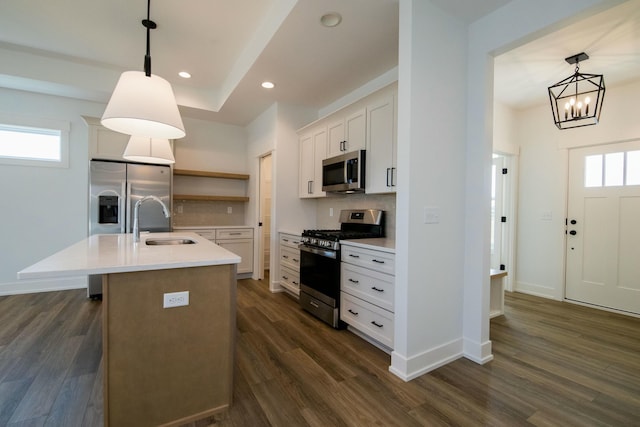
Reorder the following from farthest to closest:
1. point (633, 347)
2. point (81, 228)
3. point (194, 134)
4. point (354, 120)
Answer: point (194, 134) → point (81, 228) → point (354, 120) → point (633, 347)

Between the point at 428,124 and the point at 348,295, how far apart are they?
1684 mm

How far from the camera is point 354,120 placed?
3275 millimetres

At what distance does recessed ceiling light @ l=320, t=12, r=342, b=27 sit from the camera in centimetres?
230

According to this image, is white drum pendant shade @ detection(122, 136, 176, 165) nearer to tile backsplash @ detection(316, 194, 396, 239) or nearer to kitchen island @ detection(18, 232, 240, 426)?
kitchen island @ detection(18, 232, 240, 426)

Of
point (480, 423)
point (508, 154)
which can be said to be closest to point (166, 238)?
point (480, 423)

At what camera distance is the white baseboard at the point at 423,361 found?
2.06 m

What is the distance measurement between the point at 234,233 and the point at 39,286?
106 inches

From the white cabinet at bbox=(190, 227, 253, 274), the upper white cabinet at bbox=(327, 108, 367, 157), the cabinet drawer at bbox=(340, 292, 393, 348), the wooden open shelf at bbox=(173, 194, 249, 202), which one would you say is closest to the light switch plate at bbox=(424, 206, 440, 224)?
the cabinet drawer at bbox=(340, 292, 393, 348)

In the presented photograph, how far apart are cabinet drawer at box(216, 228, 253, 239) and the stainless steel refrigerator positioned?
2.50 ft

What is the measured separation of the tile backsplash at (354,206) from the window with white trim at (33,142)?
376cm

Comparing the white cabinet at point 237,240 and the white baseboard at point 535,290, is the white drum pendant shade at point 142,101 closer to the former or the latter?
the white cabinet at point 237,240

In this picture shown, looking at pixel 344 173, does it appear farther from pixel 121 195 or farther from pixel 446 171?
pixel 121 195

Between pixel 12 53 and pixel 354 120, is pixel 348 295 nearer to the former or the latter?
pixel 354 120

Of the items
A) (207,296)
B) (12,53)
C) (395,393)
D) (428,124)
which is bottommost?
(395,393)
